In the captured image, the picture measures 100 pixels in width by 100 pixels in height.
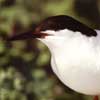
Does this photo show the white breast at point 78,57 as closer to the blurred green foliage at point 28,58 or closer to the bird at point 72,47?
the bird at point 72,47

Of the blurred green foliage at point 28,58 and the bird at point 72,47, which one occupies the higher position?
the bird at point 72,47

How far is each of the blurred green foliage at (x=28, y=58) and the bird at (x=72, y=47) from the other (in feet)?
1.93

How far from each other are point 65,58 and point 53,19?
10 centimetres

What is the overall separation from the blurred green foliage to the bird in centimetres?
59

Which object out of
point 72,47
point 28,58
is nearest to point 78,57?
point 72,47

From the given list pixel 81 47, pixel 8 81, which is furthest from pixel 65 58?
pixel 8 81

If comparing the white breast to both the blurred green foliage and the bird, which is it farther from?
the blurred green foliage

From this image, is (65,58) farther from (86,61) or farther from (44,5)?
(44,5)

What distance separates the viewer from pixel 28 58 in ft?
5.38

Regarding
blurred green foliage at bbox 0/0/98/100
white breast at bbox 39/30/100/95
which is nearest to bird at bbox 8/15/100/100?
white breast at bbox 39/30/100/95

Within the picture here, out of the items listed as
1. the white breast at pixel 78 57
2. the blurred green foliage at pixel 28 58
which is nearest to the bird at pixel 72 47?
the white breast at pixel 78 57

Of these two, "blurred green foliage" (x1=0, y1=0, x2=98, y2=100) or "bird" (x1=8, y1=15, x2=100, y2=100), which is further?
"blurred green foliage" (x1=0, y1=0, x2=98, y2=100)

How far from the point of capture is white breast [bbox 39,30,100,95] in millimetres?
953

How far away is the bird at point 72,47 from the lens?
3.11 feet
